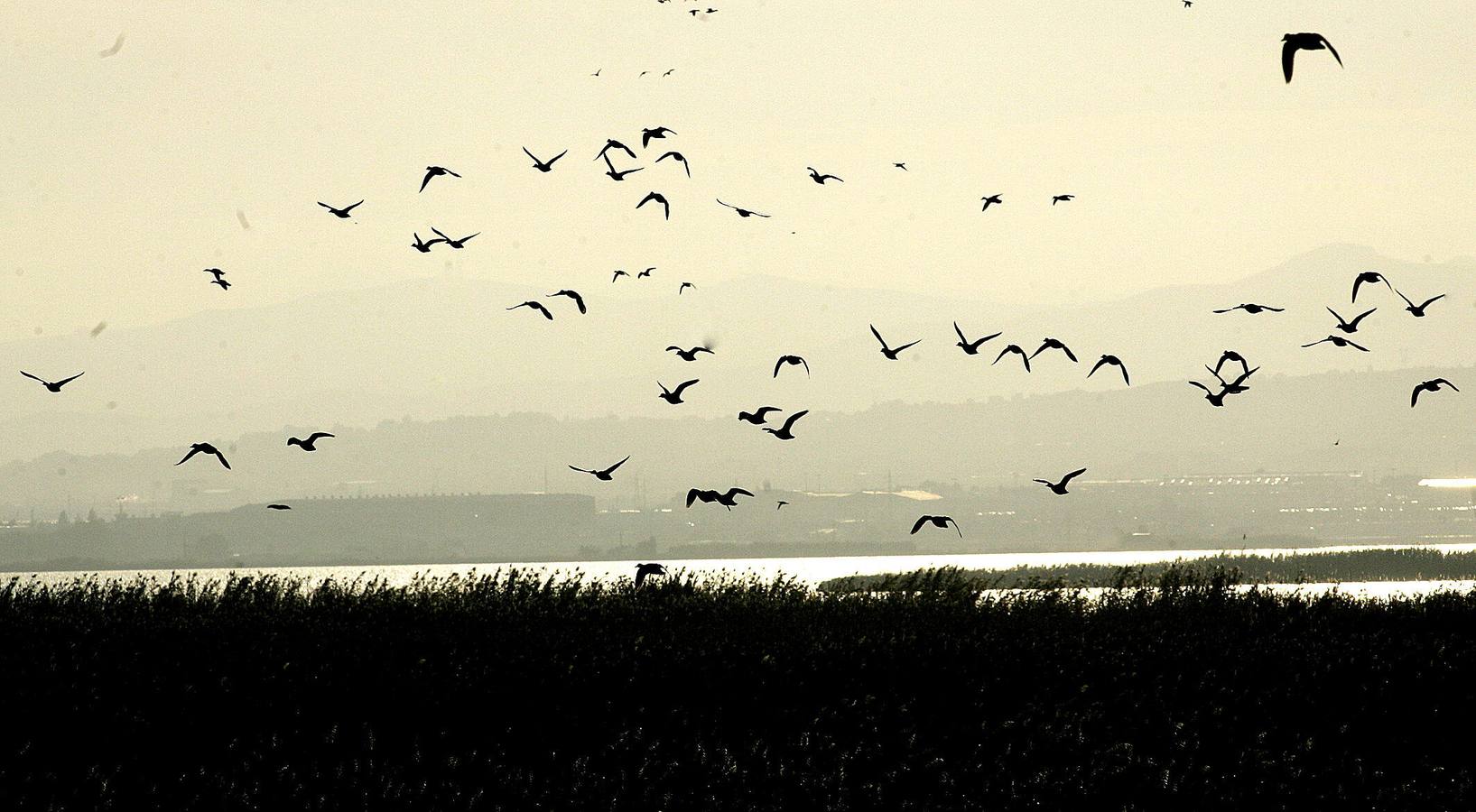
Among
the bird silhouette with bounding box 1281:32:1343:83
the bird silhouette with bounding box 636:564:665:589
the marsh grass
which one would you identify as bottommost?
the marsh grass

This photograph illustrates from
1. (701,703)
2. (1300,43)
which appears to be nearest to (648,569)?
(701,703)

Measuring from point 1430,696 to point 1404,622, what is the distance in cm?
802

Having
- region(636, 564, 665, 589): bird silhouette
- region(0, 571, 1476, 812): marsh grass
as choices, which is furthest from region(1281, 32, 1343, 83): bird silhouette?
→ region(636, 564, 665, 589): bird silhouette

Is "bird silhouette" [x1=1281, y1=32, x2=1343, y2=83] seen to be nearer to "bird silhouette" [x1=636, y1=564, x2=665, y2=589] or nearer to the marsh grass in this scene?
the marsh grass

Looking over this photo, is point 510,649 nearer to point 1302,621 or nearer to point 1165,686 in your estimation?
point 1165,686

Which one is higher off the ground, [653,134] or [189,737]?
[653,134]

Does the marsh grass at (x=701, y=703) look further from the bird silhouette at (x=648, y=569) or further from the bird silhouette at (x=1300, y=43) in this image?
the bird silhouette at (x=1300, y=43)

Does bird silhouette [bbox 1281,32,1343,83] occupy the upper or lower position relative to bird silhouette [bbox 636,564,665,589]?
upper

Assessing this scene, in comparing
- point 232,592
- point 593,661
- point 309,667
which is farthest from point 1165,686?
point 232,592

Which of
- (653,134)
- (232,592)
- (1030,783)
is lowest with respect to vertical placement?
(1030,783)

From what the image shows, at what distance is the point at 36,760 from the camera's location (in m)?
17.5

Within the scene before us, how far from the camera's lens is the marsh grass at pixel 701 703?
16.7 meters

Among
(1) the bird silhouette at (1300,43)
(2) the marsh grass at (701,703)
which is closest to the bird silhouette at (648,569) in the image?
(2) the marsh grass at (701,703)

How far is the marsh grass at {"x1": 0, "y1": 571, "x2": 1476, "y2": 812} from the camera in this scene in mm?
16719
